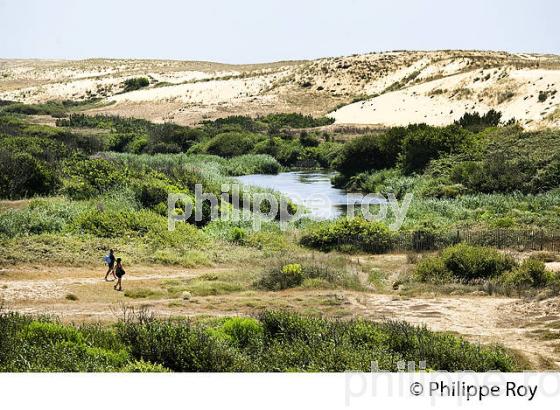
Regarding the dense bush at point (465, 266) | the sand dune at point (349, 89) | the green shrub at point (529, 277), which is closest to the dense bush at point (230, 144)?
the sand dune at point (349, 89)

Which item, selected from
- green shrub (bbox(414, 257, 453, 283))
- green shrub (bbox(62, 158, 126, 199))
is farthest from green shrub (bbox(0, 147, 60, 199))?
green shrub (bbox(414, 257, 453, 283))

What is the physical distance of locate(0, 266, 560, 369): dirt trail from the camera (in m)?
14.1

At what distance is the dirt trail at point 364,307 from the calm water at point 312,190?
49.1 ft

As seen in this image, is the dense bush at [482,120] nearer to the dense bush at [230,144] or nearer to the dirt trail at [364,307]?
the dense bush at [230,144]

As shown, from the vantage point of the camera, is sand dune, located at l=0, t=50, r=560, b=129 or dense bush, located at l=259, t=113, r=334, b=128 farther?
dense bush, located at l=259, t=113, r=334, b=128

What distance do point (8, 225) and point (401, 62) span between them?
7501 cm

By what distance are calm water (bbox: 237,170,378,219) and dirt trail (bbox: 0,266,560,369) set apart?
15.0 meters

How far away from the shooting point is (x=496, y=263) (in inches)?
789

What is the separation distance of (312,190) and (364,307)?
1036 inches

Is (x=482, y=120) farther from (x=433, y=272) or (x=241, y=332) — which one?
(x=241, y=332)

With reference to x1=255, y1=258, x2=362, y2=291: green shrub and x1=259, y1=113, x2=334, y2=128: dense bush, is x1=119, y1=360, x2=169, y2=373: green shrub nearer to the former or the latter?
x1=255, y1=258, x2=362, y2=291: green shrub

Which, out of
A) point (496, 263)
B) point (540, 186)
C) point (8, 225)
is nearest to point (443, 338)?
point (496, 263)

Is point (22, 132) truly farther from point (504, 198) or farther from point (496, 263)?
point (496, 263)
